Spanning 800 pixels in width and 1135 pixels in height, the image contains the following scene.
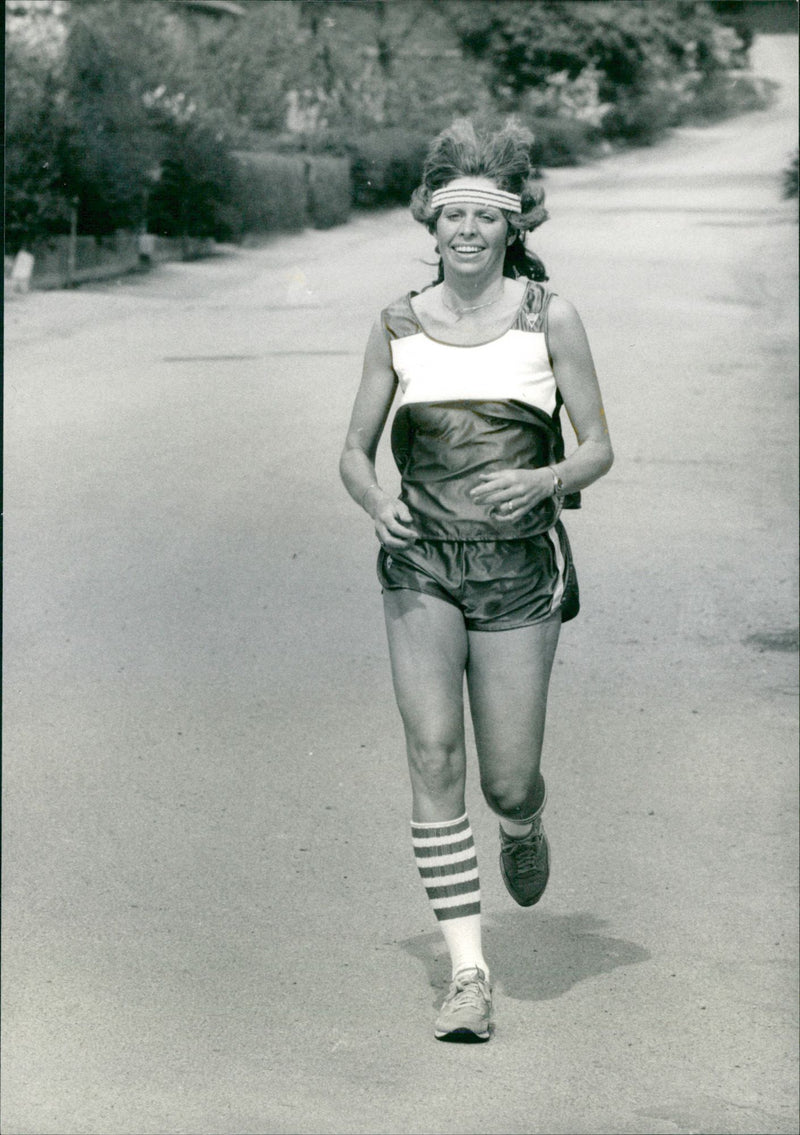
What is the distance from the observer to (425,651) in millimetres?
3080

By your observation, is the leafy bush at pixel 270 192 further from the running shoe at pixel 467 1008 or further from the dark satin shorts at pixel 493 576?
the running shoe at pixel 467 1008

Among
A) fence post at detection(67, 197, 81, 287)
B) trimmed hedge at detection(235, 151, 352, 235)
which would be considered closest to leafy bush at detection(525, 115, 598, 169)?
trimmed hedge at detection(235, 151, 352, 235)

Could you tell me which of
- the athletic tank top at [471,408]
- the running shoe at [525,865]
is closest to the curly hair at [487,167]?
the athletic tank top at [471,408]

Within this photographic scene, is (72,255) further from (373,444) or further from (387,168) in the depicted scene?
(373,444)

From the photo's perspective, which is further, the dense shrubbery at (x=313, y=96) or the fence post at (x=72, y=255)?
the fence post at (x=72, y=255)

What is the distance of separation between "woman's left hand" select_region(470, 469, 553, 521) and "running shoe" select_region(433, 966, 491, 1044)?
1.10 meters

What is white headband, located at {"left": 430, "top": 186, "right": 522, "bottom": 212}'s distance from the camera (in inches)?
111

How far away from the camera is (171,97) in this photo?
5262mm

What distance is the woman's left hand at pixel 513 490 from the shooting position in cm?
276

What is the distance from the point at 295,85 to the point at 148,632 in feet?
5.87

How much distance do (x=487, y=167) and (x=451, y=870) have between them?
1.29 m

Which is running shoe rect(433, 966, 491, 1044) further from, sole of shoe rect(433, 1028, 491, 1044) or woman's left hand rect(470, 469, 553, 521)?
woman's left hand rect(470, 469, 553, 521)

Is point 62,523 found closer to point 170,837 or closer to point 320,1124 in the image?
point 170,837

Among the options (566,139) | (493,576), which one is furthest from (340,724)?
(493,576)
